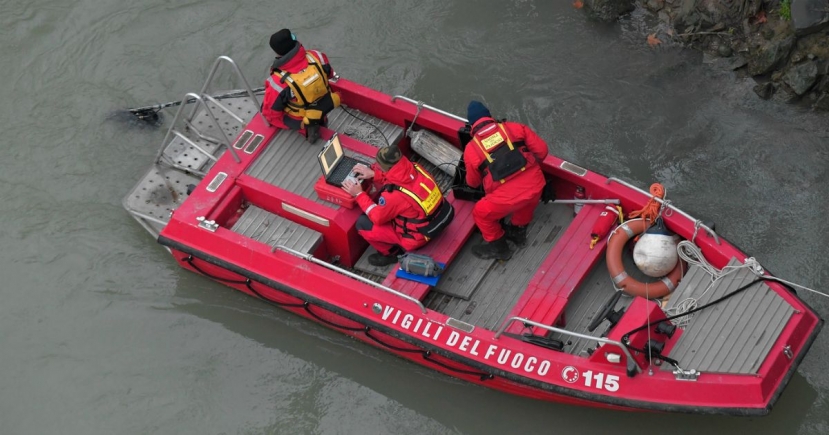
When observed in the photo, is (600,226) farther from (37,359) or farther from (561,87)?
(37,359)

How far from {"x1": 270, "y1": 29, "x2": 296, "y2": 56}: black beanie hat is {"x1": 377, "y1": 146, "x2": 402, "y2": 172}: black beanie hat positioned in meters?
1.23

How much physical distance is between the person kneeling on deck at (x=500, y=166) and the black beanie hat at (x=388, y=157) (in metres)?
0.56

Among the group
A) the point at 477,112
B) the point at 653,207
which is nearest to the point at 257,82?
the point at 477,112

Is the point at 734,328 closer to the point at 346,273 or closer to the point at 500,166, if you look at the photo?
the point at 500,166

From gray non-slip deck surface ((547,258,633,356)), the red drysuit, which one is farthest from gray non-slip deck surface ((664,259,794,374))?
the red drysuit

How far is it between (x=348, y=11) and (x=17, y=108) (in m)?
3.50

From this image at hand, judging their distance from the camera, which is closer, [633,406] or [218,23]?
[633,406]

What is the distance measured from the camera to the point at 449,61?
948 centimetres

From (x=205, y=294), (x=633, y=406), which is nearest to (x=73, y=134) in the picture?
(x=205, y=294)

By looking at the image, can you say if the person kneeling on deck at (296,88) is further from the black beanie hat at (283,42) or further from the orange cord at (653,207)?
the orange cord at (653,207)

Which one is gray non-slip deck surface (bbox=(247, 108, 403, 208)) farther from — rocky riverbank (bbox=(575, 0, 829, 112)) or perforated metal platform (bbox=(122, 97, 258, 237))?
rocky riverbank (bbox=(575, 0, 829, 112))

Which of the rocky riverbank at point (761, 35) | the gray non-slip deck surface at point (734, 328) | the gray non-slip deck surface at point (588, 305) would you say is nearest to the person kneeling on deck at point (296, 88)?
the gray non-slip deck surface at point (588, 305)

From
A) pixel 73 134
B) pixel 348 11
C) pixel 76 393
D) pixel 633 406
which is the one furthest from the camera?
pixel 348 11

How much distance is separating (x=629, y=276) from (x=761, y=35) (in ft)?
11.3
